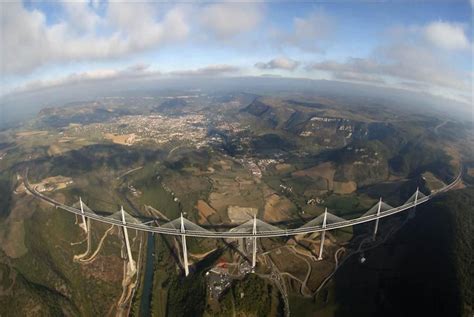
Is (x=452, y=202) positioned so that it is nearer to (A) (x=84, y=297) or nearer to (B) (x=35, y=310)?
(A) (x=84, y=297)

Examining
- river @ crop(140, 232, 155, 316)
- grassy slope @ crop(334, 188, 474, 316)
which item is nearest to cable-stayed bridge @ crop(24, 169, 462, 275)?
river @ crop(140, 232, 155, 316)

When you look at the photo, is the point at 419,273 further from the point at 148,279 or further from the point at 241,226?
the point at 148,279

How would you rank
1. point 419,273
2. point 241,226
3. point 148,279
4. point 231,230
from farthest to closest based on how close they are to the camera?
point 241,226 < point 231,230 < point 148,279 < point 419,273

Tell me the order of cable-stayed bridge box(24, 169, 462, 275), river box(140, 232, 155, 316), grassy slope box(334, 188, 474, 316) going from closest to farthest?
grassy slope box(334, 188, 474, 316), river box(140, 232, 155, 316), cable-stayed bridge box(24, 169, 462, 275)

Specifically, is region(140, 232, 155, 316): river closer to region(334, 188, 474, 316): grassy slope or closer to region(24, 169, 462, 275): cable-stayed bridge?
region(24, 169, 462, 275): cable-stayed bridge

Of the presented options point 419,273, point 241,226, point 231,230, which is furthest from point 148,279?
point 419,273

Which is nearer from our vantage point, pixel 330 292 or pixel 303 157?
pixel 330 292

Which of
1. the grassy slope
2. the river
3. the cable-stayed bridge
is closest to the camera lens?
the grassy slope

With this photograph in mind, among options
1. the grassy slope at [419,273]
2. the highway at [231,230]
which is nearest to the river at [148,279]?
the highway at [231,230]

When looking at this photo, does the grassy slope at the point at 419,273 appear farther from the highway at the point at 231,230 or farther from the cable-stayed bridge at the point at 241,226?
the cable-stayed bridge at the point at 241,226

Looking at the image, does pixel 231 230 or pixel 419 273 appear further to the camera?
pixel 231 230

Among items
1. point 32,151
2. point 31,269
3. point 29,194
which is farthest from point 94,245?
point 32,151
